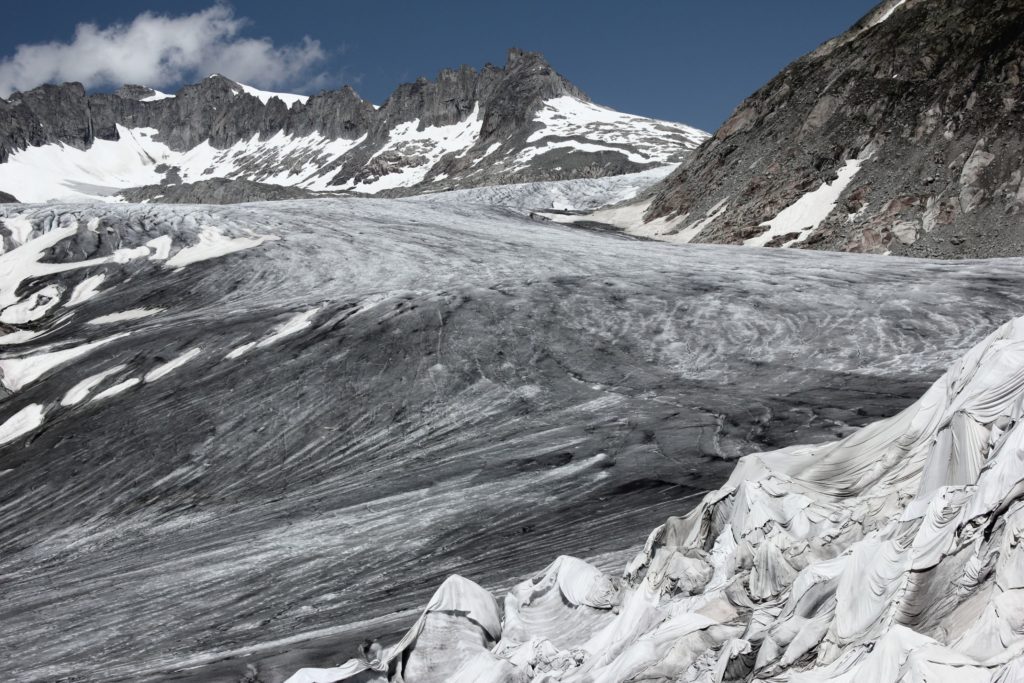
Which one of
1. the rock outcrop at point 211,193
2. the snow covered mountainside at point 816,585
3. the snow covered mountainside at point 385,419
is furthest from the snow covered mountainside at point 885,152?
the rock outcrop at point 211,193

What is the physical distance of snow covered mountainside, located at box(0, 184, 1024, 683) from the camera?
9.11 m

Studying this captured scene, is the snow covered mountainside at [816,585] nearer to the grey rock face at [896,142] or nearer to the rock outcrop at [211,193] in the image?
the grey rock face at [896,142]

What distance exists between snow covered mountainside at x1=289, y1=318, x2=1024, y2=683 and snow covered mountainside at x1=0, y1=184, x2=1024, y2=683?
0.07m

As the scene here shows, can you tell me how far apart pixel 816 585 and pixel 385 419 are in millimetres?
9068

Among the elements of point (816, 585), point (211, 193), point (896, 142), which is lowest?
point (816, 585)

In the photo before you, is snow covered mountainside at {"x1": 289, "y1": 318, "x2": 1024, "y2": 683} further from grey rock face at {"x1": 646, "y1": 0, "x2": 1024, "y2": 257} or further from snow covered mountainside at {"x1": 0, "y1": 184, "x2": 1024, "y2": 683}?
grey rock face at {"x1": 646, "y1": 0, "x2": 1024, "y2": 257}

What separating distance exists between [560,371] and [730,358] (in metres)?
3.01

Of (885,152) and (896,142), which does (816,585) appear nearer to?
(885,152)

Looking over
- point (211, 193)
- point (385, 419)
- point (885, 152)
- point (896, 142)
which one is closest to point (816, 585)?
point (385, 419)

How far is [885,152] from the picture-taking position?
30.7 m

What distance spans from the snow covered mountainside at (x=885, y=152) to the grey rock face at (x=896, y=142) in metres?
0.06

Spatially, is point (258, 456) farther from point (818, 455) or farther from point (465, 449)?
point (818, 455)

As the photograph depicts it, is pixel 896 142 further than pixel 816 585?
Yes

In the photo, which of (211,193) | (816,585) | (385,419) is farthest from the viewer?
(211,193)
